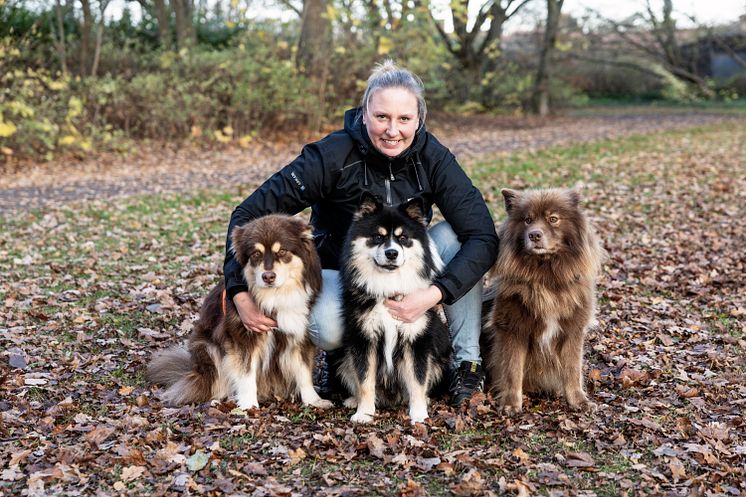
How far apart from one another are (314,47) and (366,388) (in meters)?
14.4

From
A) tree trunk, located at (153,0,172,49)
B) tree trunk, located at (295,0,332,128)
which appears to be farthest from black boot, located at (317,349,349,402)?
tree trunk, located at (153,0,172,49)

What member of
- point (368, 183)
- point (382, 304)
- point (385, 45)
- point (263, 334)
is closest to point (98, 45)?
point (385, 45)

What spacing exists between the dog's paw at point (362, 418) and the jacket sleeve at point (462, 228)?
790mm

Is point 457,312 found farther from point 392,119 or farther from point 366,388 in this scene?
point 392,119

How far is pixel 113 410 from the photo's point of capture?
4.22 meters

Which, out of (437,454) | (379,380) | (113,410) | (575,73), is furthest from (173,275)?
(575,73)

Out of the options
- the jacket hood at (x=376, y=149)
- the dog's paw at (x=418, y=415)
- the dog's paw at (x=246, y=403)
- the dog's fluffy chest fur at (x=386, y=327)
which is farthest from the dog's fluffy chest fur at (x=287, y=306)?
the jacket hood at (x=376, y=149)

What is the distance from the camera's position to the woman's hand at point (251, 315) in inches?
159

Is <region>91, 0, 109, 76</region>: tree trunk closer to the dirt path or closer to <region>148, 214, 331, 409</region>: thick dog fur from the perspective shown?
the dirt path

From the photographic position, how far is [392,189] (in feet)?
14.5

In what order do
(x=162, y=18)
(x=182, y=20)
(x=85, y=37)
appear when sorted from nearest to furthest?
1. (x=85, y=37)
2. (x=182, y=20)
3. (x=162, y=18)

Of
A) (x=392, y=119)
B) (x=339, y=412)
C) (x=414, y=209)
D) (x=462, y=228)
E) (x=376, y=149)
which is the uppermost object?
(x=392, y=119)

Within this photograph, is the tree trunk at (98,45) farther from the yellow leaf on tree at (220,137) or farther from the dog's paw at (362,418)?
the dog's paw at (362,418)

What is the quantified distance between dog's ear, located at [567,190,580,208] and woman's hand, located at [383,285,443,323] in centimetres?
96
